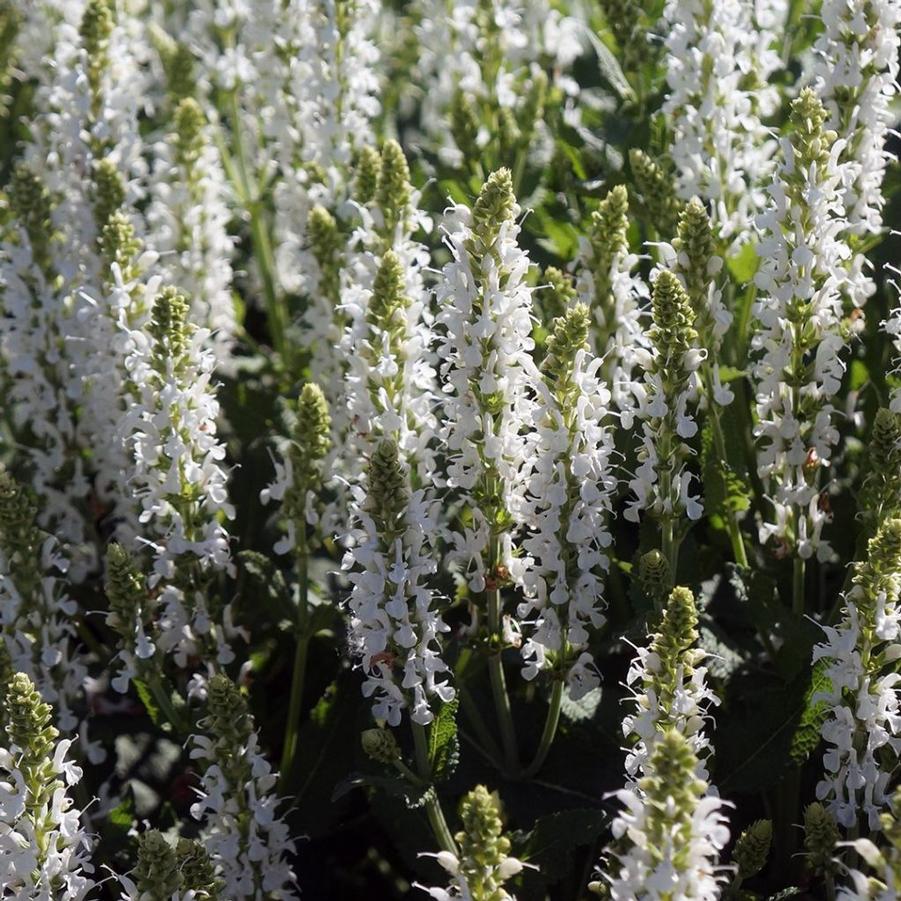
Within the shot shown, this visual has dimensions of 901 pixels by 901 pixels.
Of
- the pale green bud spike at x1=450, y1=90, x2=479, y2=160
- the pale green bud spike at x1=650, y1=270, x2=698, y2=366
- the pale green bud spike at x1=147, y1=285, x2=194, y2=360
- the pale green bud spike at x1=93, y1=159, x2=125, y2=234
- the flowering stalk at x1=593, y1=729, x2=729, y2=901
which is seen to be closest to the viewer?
the flowering stalk at x1=593, y1=729, x2=729, y2=901

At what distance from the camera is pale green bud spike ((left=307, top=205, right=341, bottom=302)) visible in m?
4.21

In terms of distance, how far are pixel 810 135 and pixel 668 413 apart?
0.79 m

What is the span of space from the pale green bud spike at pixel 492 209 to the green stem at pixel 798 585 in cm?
130

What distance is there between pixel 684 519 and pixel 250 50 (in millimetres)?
2990

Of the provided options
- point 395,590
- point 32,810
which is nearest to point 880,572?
point 395,590

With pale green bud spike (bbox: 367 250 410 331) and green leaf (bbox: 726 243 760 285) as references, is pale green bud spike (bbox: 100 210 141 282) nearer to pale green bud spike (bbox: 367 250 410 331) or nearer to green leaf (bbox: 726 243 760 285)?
pale green bud spike (bbox: 367 250 410 331)

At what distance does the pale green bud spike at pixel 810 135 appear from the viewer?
3232 mm

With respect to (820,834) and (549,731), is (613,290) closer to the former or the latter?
(549,731)

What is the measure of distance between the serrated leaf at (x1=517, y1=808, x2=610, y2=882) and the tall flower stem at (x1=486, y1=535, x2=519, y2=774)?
40 cm

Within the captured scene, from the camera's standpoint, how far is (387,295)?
10.9ft

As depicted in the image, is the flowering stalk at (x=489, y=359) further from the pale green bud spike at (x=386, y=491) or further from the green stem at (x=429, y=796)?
the green stem at (x=429, y=796)

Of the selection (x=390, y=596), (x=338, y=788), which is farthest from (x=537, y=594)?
(x=338, y=788)

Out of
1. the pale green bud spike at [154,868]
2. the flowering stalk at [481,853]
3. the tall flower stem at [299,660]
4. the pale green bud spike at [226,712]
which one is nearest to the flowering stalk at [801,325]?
the tall flower stem at [299,660]

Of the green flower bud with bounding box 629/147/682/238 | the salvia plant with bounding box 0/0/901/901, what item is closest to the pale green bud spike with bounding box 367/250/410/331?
the salvia plant with bounding box 0/0/901/901
